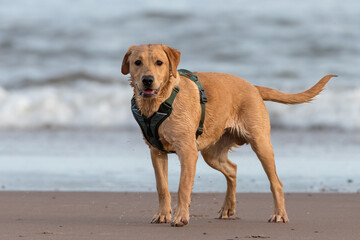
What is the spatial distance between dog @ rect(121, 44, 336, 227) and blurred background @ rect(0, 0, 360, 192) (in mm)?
1678

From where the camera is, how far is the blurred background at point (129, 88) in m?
9.80

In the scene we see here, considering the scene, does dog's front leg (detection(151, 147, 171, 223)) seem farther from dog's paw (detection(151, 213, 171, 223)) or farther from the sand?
the sand

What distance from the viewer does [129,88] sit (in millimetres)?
17219

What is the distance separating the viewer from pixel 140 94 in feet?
20.0

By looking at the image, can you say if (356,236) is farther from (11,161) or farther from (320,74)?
(320,74)

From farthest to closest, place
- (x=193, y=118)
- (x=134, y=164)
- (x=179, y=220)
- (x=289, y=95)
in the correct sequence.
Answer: (x=134, y=164)
(x=289, y=95)
(x=193, y=118)
(x=179, y=220)

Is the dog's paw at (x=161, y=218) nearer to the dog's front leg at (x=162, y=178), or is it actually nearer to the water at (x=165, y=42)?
the dog's front leg at (x=162, y=178)

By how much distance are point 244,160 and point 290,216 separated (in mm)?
4116

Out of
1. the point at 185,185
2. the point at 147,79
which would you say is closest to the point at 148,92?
the point at 147,79

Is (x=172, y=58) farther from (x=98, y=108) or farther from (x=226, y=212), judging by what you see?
(x=98, y=108)

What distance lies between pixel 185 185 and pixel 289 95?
199cm

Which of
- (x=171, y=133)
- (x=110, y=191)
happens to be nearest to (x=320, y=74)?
(x=110, y=191)

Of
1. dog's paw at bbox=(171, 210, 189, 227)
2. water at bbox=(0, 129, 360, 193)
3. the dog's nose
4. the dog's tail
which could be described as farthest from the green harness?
water at bbox=(0, 129, 360, 193)

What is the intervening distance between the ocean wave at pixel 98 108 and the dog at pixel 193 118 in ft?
24.5
